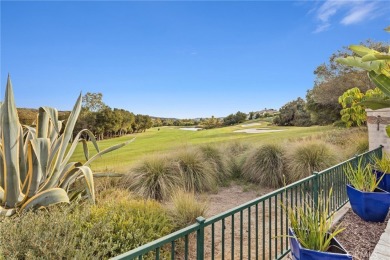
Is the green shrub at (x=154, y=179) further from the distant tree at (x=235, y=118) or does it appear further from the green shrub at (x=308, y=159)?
the distant tree at (x=235, y=118)

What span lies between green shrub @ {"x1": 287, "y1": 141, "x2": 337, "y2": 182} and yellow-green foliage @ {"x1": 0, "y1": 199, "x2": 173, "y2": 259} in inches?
179

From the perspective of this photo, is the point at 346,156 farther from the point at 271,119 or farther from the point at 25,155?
the point at 271,119

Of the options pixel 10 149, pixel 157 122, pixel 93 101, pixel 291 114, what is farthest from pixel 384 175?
pixel 291 114

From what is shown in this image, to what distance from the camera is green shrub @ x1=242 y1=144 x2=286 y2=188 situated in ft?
23.0

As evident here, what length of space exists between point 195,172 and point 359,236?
12.4 ft

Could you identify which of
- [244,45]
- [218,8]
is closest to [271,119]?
[244,45]

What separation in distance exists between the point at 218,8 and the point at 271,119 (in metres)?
26.6

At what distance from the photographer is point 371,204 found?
3.69 meters

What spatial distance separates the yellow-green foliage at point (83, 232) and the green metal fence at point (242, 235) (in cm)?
29

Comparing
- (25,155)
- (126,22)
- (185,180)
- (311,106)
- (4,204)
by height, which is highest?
(126,22)

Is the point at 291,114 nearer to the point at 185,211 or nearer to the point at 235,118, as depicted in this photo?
the point at 235,118

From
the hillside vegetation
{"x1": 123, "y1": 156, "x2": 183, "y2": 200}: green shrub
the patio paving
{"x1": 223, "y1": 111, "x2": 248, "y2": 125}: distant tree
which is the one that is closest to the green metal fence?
the patio paving

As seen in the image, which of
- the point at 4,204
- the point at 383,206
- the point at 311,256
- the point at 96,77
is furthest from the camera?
the point at 96,77

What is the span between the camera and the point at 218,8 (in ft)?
21.2
